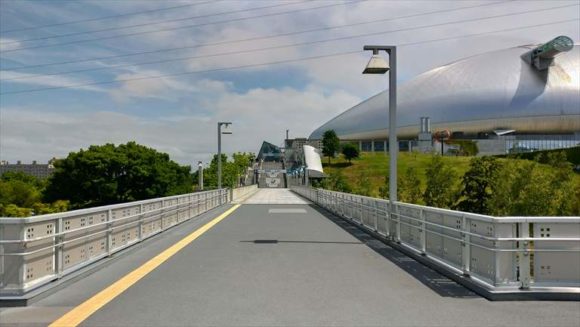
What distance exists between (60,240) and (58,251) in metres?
0.19

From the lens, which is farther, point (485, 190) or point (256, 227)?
point (485, 190)

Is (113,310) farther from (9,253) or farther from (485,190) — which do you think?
(485,190)

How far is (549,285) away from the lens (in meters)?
6.98

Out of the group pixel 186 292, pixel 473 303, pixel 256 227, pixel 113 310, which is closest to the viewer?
pixel 113 310

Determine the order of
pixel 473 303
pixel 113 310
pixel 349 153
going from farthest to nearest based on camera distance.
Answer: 1. pixel 349 153
2. pixel 473 303
3. pixel 113 310

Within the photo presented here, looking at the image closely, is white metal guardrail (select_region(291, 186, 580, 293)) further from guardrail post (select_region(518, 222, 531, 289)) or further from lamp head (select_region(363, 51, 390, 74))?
lamp head (select_region(363, 51, 390, 74))

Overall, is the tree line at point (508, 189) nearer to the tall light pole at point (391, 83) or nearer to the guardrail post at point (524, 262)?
the tall light pole at point (391, 83)

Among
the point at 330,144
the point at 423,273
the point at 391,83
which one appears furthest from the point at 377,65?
the point at 330,144

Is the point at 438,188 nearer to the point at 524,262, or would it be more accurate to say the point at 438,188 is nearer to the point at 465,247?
the point at 465,247

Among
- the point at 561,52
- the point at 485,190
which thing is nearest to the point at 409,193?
the point at 485,190

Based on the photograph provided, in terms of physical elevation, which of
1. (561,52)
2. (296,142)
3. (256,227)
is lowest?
(256,227)

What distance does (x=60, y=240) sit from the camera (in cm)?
801

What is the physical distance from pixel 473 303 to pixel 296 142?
14911cm

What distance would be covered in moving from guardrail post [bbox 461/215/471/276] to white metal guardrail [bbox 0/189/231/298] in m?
5.69
